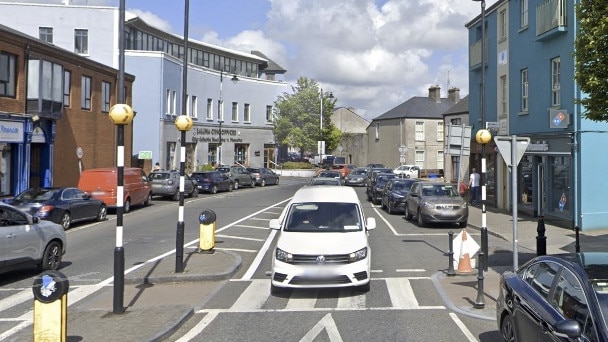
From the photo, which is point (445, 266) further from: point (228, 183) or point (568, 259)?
point (228, 183)

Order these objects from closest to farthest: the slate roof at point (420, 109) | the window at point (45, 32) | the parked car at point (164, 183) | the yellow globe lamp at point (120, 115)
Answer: the yellow globe lamp at point (120, 115), the parked car at point (164, 183), the window at point (45, 32), the slate roof at point (420, 109)

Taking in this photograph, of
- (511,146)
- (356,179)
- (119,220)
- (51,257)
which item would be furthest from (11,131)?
(356,179)

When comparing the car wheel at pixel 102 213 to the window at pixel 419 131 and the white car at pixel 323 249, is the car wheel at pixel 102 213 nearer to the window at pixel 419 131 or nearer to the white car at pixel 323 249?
the white car at pixel 323 249

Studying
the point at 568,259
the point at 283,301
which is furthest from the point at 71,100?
the point at 568,259

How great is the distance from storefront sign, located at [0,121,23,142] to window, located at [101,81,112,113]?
353 inches

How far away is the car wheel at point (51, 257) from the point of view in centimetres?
1218

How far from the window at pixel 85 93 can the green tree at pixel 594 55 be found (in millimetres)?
27035

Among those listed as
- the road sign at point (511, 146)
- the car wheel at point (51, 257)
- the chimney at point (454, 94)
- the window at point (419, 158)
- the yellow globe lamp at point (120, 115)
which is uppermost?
the chimney at point (454, 94)

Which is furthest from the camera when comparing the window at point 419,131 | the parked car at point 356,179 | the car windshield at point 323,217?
the window at point 419,131

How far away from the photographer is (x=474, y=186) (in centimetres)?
2892

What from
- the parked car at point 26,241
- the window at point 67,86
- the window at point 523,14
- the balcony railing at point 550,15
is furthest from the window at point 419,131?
the parked car at point 26,241

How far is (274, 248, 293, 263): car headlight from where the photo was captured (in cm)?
968

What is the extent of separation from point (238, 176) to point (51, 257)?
33733mm

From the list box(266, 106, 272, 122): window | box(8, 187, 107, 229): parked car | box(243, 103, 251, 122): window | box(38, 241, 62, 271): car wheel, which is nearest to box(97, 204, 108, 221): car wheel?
box(8, 187, 107, 229): parked car
